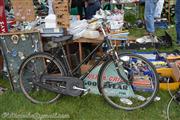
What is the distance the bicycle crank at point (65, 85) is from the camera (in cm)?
433

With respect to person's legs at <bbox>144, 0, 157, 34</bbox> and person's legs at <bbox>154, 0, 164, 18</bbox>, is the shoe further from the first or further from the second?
person's legs at <bbox>154, 0, 164, 18</bbox>

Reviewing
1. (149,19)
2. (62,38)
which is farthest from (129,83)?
(149,19)

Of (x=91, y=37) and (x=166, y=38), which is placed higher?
(x=91, y=37)

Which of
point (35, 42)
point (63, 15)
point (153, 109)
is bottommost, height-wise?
point (153, 109)

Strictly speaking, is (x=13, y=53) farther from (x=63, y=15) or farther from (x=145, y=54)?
(x=145, y=54)

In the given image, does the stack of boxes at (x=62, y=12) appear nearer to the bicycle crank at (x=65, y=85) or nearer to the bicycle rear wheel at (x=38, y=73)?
the bicycle rear wheel at (x=38, y=73)

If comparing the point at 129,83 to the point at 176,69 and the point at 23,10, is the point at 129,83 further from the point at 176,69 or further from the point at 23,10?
the point at 23,10

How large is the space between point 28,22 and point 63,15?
577 mm

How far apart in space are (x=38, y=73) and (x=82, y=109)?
0.85m

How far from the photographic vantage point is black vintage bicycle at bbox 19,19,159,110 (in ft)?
13.9

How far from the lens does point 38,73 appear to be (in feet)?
15.3

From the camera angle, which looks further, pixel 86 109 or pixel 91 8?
pixel 91 8

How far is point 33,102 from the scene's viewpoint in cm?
454

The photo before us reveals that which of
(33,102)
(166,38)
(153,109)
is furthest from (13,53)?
(166,38)
